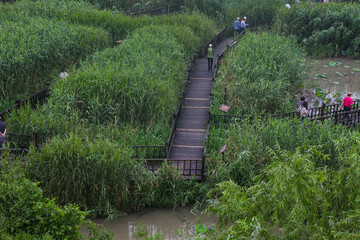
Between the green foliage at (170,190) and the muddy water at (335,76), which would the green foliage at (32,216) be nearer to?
the green foliage at (170,190)

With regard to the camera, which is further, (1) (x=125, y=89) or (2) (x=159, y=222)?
(1) (x=125, y=89)

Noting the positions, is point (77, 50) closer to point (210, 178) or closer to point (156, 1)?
point (210, 178)

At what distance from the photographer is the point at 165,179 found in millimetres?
13320

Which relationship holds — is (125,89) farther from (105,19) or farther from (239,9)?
(239,9)

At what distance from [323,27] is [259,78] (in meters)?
13.5

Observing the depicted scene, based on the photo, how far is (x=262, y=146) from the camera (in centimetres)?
1364

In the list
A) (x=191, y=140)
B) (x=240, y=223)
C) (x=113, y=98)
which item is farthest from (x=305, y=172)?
(x=113, y=98)

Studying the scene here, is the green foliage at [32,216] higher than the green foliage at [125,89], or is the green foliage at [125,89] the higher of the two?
the green foliage at [125,89]

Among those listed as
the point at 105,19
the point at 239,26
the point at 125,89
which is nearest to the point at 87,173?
the point at 125,89

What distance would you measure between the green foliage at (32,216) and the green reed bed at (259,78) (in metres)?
9.01

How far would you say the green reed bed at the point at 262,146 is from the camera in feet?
43.7

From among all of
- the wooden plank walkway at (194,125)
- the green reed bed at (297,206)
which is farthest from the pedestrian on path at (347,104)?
the green reed bed at (297,206)

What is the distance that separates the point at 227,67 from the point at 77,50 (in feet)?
23.5

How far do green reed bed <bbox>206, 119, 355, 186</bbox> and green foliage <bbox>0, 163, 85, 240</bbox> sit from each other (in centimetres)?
537
